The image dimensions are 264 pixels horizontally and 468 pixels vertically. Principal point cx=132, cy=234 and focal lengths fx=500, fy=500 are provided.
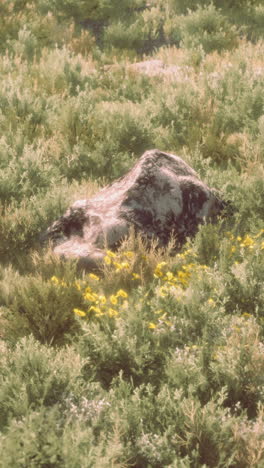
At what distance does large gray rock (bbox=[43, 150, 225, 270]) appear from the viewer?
4.46m

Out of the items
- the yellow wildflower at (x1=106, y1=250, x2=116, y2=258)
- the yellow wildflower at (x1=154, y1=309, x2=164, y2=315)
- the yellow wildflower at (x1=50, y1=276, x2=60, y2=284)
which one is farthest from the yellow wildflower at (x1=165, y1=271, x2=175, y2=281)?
the yellow wildflower at (x1=50, y1=276, x2=60, y2=284)

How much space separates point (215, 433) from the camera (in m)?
2.58

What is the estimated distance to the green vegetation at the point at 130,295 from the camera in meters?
2.59

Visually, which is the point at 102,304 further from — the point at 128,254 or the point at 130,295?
the point at 128,254

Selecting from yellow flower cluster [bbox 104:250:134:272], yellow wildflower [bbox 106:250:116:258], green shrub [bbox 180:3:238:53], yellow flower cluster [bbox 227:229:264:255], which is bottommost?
yellow flower cluster [bbox 104:250:134:272]

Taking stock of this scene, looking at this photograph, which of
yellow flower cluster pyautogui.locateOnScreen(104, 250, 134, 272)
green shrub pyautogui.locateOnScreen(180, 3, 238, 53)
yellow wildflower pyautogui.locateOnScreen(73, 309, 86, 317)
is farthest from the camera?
green shrub pyautogui.locateOnScreen(180, 3, 238, 53)

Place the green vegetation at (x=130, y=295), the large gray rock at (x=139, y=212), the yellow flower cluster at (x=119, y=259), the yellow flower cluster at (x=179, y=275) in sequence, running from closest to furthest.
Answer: the green vegetation at (x=130, y=295)
the yellow flower cluster at (x=179, y=275)
the yellow flower cluster at (x=119, y=259)
the large gray rock at (x=139, y=212)

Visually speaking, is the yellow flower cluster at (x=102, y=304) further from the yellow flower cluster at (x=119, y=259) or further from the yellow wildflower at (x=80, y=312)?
the yellow flower cluster at (x=119, y=259)

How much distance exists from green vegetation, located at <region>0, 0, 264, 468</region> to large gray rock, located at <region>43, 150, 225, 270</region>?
0.65ft

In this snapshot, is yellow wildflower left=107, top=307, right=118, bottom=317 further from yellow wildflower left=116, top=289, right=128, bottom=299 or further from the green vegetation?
yellow wildflower left=116, top=289, right=128, bottom=299

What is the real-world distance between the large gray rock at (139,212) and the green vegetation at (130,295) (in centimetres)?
20

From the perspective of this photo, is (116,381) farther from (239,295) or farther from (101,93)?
(101,93)

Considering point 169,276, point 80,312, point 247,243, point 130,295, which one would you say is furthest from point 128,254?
point 247,243

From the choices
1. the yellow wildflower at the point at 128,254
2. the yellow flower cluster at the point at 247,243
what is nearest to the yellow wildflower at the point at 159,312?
the yellow wildflower at the point at 128,254
